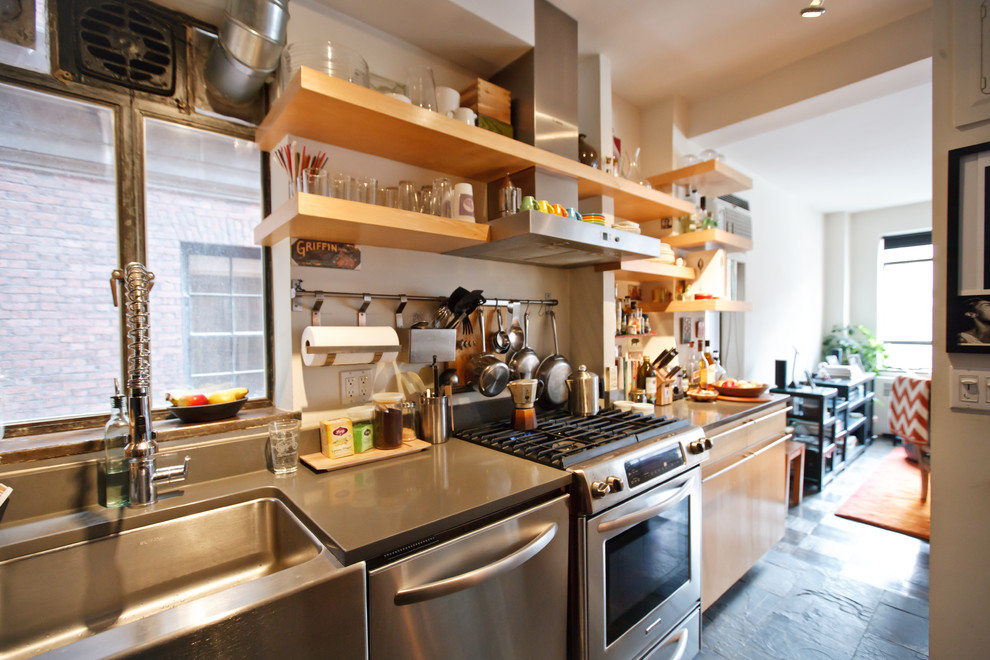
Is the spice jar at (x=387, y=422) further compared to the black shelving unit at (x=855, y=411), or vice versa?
the black shelving unit at (x=855, y=411)

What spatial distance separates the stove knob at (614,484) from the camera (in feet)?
4.64

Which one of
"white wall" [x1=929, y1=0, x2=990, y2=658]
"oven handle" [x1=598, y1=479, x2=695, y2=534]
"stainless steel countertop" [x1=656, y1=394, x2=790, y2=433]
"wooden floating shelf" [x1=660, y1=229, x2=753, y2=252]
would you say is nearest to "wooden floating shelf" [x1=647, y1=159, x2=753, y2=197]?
"wooden floating shelf" [x1=660, y1=229, x2=753, y2=252]

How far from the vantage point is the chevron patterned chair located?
3279 millimetres

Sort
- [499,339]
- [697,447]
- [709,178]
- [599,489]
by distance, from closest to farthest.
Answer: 1. [599,489]
2. [697,447]
3. [499,339]
4. [709,178]

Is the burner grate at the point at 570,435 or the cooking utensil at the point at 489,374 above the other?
the cooking utensil at the point at 489,374

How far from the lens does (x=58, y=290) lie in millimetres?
1432

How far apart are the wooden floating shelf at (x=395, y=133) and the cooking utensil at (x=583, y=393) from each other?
93 cm

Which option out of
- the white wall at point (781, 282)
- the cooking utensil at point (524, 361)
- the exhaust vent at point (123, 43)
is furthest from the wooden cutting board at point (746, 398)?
the exhaust vent at point (123, 43)

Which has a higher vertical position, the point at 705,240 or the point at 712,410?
the point at 705,240

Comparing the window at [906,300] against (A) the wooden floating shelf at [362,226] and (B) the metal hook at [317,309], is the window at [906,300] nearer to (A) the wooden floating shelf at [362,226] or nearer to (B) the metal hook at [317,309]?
(A) the wooden floating shelf at [362,226]

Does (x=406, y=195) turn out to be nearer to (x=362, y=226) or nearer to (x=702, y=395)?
(x=362, y=226)

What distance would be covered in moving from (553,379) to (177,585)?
1.61 metres

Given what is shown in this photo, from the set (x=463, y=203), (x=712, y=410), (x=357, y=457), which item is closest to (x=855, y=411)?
(x=712, y=410)

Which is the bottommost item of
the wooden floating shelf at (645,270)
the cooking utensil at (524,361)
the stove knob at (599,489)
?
the stove knob at (599,489)
